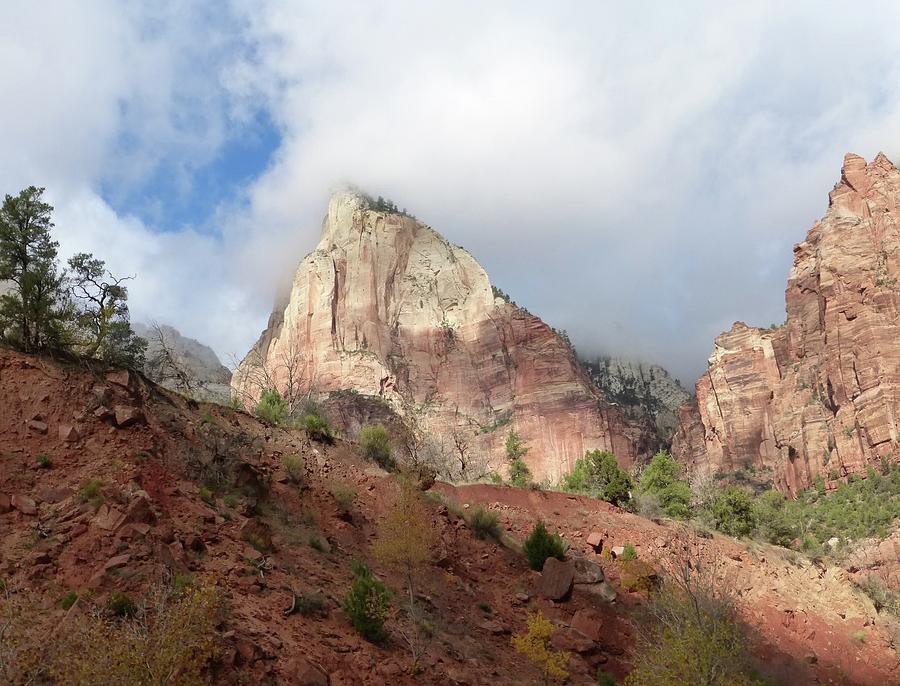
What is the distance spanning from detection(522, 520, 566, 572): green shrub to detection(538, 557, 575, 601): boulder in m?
1.14

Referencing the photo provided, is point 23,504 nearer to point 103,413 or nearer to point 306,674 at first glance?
point 103,413

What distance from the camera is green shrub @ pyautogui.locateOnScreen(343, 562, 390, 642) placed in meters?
18.7

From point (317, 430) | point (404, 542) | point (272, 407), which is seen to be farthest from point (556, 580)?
point (272, 407)

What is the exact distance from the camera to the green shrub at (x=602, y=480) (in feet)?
150

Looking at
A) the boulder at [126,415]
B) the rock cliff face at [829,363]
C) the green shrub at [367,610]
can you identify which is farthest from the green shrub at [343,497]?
the rock cliff face at [829,363]

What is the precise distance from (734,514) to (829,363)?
2865 inches

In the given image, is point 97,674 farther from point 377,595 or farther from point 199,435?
point 199,435

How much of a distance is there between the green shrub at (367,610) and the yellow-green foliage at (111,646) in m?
5.24

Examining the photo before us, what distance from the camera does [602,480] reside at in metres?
52.9

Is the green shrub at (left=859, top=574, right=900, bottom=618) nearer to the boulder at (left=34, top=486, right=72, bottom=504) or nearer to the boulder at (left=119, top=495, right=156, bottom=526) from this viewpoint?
the boulder at (left=119, top=495, right=156, bottom=526)

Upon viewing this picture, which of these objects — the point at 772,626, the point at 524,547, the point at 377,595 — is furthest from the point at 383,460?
the point at 772,626

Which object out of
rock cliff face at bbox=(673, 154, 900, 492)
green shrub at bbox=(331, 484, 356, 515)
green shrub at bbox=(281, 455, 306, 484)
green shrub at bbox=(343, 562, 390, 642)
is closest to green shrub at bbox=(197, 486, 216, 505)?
green shrub at bbox=(343, 562, 390, 642)

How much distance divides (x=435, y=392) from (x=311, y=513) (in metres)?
92.1

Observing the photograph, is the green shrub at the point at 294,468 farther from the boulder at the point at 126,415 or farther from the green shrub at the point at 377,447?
the boulder at the point at 126,415
